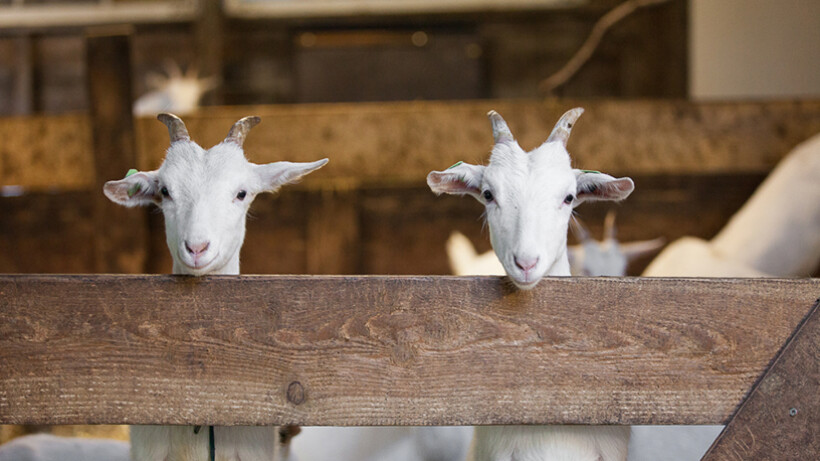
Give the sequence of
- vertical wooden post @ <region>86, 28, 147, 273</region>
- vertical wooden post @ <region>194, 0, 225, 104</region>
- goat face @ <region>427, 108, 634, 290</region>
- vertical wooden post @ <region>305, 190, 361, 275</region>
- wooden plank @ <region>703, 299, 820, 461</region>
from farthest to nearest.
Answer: vertical wooden post @ <region>194, 0, 225, 104</region>
vertical wooden post @ <region>305, 190, 361, 275</region>
vertical wooden post @ <region>86, 28, 147, 273</region>
goat face @ <region>427, 108, 634, 290</region>
wooden plank @ <region>703, 299, 820, 461</region>

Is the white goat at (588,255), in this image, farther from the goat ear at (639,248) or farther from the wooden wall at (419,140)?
the wooden wall at (419,140)

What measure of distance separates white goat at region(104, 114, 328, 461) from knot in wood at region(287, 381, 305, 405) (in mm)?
325

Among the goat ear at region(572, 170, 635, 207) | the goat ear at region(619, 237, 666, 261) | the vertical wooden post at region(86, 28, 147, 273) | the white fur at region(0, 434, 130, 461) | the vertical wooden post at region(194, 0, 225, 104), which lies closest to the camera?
the goat ear at region(572, 170, 635, 207)

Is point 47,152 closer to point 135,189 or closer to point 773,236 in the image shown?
point 135,189

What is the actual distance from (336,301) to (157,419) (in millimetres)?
453

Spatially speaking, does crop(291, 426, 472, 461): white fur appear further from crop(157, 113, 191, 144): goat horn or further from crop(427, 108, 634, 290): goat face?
crop(157, 113, 191, 144): goat horn

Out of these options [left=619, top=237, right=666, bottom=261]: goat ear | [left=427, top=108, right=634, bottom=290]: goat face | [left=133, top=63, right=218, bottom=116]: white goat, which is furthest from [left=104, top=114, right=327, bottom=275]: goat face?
[left=133, top=63, right=218, bottom=116]: white goat

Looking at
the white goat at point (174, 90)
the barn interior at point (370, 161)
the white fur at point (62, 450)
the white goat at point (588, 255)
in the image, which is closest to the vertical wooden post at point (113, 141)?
the barn interior at point (370, 161)

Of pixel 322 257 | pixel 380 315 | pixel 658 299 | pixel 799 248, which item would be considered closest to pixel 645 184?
pixel 799 248

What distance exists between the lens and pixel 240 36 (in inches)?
310

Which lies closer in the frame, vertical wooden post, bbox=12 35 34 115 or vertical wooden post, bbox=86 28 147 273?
vertical wooden post, bbox=86 28 147 273

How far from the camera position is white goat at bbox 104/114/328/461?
169 cm

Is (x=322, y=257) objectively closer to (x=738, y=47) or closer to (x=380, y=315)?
(x=380, y=315)

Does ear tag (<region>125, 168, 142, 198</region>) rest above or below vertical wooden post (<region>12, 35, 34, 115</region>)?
below
